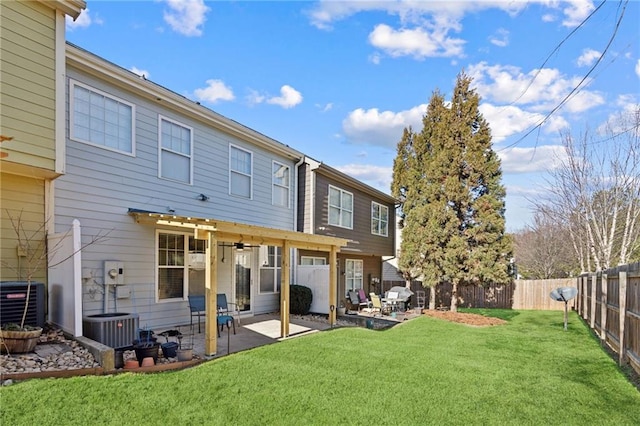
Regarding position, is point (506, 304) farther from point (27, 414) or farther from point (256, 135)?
point (27, 414)

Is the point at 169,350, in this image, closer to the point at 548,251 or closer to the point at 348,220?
the point at 348,220

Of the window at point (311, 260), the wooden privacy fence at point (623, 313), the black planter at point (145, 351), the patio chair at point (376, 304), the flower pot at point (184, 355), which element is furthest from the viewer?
the patio chair at point (376, 304)

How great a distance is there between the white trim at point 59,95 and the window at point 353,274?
1170 cm

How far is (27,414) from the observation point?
3574 mm

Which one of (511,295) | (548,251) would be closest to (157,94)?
(511,295)

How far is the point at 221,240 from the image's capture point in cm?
680

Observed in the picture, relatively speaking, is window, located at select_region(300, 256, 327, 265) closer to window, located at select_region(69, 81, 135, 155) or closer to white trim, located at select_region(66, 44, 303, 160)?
white trim, located at select_region(66, 44, 303, 160)

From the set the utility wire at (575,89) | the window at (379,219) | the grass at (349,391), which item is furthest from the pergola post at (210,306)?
the window at (379,219)

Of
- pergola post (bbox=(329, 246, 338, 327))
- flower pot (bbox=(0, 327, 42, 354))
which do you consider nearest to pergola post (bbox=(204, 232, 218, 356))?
flower pot (bbox=(0, 327, 42, 354))

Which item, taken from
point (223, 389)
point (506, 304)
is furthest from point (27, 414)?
point (506, 304)

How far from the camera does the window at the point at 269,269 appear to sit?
11.4 meters

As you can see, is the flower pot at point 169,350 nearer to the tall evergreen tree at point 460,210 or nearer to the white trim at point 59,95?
the white trim at point 59,95

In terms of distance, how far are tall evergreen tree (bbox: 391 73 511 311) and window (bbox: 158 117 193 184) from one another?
10741 mm

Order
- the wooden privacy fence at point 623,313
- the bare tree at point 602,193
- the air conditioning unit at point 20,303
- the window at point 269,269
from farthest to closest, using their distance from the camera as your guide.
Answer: the bare tree at point 602,193 → the window at point 269,269 → the wooden privacy fence at point 623,313 → the air conditioning unit at point 20,303
